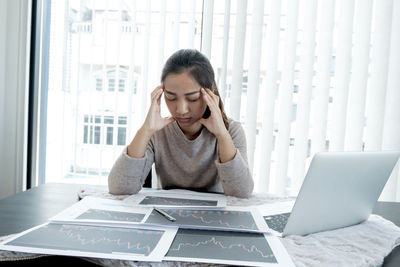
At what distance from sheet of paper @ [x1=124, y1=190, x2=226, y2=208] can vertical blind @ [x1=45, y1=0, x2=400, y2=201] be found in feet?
3.02

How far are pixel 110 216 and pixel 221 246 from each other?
0.88 ft

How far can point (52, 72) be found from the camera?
6.81ft

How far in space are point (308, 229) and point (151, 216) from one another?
327mm

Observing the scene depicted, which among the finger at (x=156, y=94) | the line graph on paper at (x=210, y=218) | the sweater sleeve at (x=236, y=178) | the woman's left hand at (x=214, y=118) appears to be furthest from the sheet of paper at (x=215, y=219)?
the finger at (x=156, y=94)

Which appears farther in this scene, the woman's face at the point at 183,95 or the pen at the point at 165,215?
the woman's face at the point at 183,95

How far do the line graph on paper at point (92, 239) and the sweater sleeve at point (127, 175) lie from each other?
332mm

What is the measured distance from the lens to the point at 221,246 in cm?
60

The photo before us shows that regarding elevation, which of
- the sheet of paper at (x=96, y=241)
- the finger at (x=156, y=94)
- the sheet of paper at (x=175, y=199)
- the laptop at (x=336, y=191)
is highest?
the finger at (x=156, y=94)

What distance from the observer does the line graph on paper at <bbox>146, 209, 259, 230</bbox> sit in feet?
2.32

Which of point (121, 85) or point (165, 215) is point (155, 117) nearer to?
point (165, 215)

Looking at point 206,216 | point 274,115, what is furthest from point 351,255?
point 274,115

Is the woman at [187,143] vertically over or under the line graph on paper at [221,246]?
over

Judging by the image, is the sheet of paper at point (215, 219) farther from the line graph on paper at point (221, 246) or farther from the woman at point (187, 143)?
the woman at point (187, 143)

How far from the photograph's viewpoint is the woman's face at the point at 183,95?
1146mm
